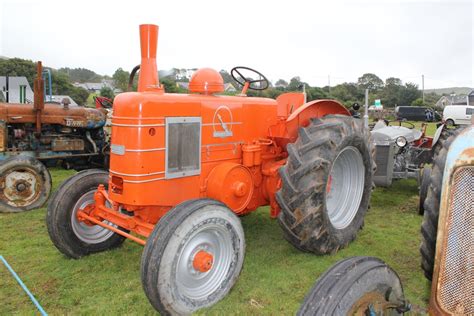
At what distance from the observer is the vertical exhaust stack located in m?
3.44

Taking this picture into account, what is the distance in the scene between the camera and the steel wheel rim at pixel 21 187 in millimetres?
5543

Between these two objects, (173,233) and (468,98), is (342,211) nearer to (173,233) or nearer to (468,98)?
(173,233)

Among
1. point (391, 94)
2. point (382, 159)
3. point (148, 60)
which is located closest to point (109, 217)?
point (148, 60)

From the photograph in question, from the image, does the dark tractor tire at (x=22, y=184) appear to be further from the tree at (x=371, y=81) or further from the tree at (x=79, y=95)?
the tree at (x=371, y=81)

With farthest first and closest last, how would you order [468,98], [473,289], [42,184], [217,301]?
[468,98], [42,184], [217,301], [473,289]

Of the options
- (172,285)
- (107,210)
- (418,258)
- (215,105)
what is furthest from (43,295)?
(418,258)

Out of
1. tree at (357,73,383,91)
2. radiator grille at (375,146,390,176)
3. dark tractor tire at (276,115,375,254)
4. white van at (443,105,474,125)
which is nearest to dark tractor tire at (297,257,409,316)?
dark tractor tire at (276,115,375,254)

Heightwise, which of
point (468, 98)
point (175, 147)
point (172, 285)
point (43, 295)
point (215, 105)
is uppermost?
A: point (468, 98)

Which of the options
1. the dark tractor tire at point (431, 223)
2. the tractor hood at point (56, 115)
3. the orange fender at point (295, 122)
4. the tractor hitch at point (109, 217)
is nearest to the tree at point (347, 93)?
the tractor hood at point (56, 115)

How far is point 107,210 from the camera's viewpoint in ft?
11.7

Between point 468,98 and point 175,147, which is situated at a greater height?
point 468,98

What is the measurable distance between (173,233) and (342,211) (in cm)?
236

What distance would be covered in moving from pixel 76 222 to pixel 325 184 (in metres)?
2.49

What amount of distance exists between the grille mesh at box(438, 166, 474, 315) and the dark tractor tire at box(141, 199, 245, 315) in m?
1.62
